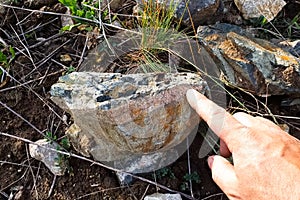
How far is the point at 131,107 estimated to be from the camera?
1.82 metres

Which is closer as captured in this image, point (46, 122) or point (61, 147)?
point (61, 147)

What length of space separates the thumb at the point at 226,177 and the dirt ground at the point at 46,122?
1.08ft

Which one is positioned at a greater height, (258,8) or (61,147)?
(258,8)

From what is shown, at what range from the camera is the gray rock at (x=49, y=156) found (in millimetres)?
2092

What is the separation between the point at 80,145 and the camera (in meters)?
2.07

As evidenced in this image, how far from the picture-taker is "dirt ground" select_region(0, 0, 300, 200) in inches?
81.4

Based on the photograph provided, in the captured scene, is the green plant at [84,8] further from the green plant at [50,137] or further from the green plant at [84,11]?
the green plant at [50,137]

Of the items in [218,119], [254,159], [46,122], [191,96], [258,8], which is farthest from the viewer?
[258,8]

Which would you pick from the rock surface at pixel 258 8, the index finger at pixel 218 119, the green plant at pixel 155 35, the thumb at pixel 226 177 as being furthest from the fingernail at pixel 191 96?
the rock surface at pixel 258 8

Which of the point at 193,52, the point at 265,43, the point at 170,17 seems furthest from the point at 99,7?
the point at 265,43

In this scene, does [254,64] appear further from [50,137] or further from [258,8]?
[50,137]

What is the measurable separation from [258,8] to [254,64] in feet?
1.71

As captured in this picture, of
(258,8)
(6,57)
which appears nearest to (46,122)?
(6,57)

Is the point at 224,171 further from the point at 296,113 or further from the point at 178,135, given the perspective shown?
the point at 296,113
